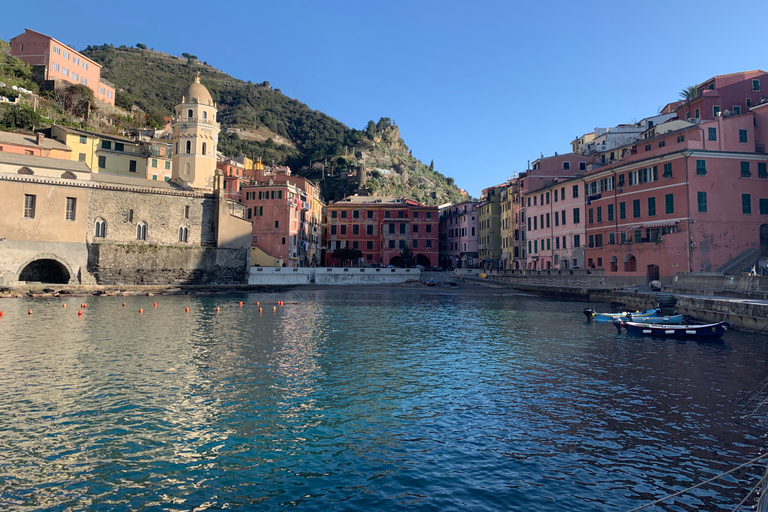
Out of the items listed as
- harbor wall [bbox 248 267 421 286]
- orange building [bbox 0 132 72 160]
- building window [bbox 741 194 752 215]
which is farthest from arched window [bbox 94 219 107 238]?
building window [bbox 741 194 752 215]

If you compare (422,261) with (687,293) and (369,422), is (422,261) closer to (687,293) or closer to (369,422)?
(687,293)

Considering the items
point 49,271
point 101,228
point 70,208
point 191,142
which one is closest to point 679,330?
point 101,228

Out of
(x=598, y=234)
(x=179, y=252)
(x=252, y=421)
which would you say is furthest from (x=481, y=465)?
(x=179, y=252)

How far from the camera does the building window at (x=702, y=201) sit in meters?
39.7

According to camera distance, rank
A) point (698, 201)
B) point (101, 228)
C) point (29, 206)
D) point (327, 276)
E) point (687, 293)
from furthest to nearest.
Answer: point (327, 276) → point (101, 228) → point (29, 206) → point (698, 201) → point (687, 293)

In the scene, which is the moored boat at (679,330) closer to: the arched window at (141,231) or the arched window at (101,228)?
the arched window at (141,231)

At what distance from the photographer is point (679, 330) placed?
25672 millimetres

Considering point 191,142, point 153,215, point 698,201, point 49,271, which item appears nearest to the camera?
point 698,201

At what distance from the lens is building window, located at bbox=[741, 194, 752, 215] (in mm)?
39812

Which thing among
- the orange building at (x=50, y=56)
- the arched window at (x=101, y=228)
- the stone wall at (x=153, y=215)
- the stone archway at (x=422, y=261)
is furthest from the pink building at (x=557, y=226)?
the orange building at (x=50, y=56)

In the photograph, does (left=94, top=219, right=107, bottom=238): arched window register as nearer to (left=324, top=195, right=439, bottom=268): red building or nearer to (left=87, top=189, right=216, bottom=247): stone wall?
(left=87, top=189, right=216, bottom=247): stone wall

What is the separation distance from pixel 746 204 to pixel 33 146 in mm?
76907

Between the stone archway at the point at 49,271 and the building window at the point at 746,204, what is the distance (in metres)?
66.4

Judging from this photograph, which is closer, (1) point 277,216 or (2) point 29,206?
(2) point 29,206
